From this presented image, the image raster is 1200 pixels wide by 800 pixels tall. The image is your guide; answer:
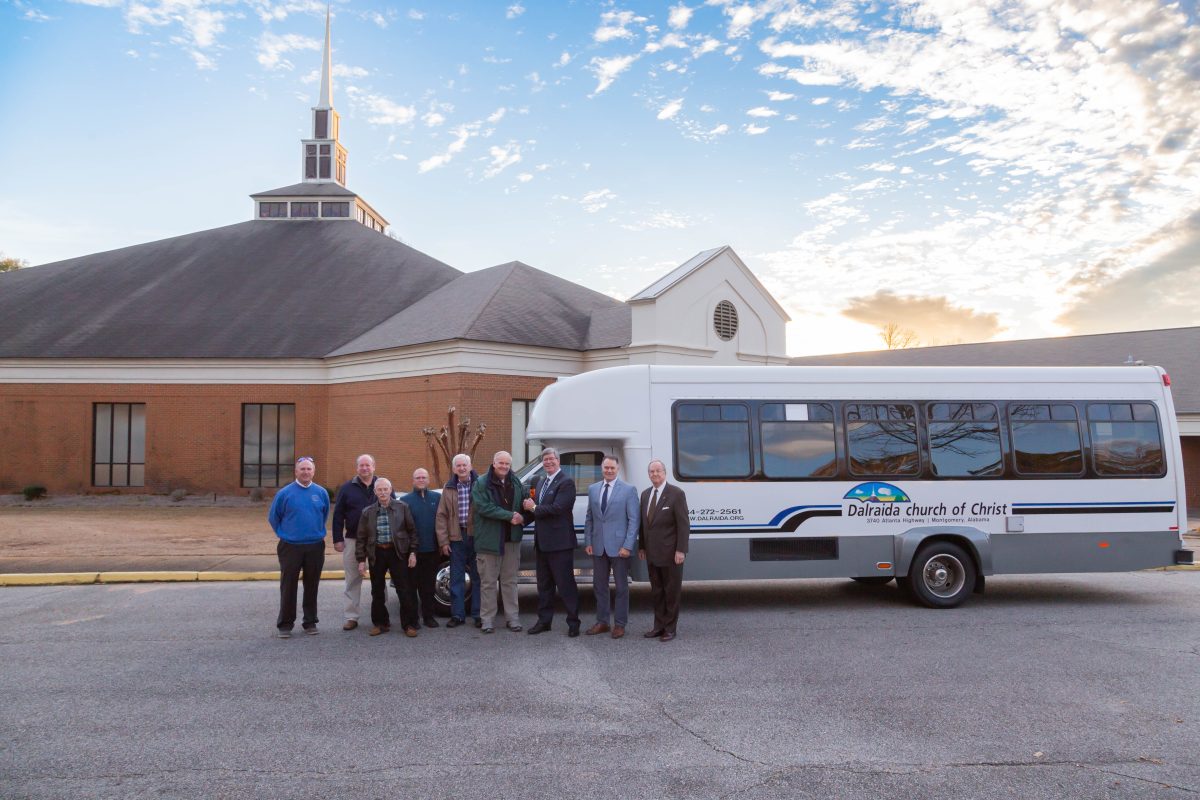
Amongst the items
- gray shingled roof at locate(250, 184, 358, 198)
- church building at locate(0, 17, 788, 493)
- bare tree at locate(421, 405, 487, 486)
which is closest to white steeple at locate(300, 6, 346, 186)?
gray shingled roof at locate(250, 184, 358, 198)

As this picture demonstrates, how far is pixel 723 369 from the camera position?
10.1 metres

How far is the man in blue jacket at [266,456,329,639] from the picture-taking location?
8430 mm

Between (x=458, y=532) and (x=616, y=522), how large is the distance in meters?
1.71

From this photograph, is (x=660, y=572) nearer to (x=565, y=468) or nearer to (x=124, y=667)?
(x=565, y=468)

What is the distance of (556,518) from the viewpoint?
870 centimetres

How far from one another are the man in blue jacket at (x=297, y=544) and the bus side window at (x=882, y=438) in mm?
6149

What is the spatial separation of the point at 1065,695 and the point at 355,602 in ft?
21.9

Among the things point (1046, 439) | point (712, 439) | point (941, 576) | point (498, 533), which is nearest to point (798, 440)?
point (712, 439)

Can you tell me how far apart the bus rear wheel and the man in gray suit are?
372cm

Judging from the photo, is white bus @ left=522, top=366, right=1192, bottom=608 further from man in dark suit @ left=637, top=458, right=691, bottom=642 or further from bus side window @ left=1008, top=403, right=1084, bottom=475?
man in dark suit @ left=637, top=458, right=691, bottom=642

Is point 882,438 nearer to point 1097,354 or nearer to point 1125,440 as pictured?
point 1125,440

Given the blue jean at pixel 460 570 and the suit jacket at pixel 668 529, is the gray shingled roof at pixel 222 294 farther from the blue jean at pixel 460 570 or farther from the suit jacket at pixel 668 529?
the suit jacket at pixel 668 529

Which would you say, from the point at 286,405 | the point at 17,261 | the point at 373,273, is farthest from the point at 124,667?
the point at 17,261

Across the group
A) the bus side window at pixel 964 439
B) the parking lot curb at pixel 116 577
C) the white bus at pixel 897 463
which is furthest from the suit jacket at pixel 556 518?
the bus side window at pixel 964 439
